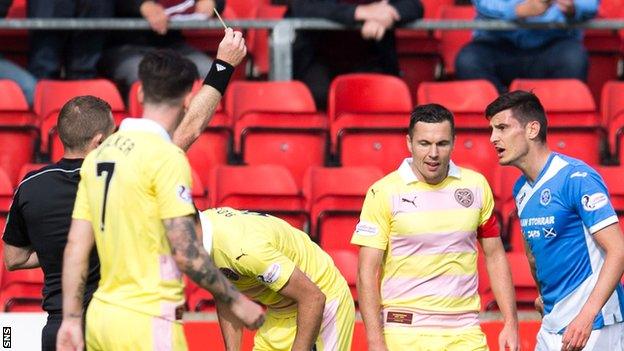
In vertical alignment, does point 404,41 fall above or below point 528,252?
above

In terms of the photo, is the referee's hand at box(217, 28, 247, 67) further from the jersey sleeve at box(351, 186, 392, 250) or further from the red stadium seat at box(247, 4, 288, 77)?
the red stadium seat at box(247, 4, 288, 77)

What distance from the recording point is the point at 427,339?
6801 mm

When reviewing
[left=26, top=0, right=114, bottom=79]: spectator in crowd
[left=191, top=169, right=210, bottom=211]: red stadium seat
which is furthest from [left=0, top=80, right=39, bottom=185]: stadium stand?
[left=191, top=169, right=210, bottom=211]: red stadium seat

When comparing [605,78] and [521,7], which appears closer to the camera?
[521,7]

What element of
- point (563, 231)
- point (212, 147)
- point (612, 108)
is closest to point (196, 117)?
point (563, 231)

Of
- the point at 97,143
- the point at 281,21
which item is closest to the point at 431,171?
the point at 97,143

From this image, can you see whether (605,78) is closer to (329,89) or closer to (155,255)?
(329,89)

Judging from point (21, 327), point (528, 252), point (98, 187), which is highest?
point (98, 187)

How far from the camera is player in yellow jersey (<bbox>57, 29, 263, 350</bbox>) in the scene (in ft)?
16.9

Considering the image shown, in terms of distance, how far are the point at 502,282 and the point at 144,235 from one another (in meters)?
2.31

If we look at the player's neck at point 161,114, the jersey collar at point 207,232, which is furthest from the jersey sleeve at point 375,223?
the player's neck at point 161,114

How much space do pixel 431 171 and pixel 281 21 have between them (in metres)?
3.36

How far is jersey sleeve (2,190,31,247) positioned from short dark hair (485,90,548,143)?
89.8 inches

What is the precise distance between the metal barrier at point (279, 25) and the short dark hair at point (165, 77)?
15.2 ft
